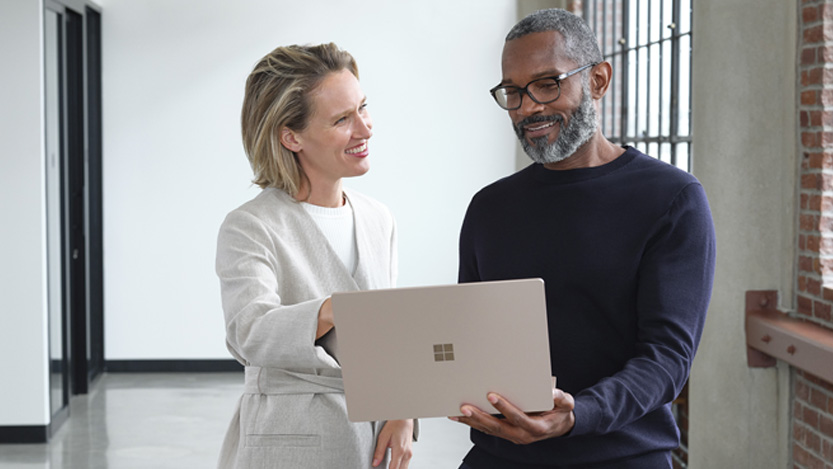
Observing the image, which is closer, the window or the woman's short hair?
the woman's short hair

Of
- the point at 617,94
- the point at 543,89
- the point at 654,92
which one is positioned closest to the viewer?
the point at 543,89

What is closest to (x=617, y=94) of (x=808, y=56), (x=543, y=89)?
(x=808, y=56)

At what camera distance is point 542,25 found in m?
1.60

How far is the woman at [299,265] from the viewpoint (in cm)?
167

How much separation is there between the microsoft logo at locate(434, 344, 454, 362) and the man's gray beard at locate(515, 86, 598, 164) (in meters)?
0.45

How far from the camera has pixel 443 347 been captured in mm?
1388

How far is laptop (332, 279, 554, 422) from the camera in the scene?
4.49ft

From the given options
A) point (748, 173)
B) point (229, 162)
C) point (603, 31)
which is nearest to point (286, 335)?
point (748, 173)

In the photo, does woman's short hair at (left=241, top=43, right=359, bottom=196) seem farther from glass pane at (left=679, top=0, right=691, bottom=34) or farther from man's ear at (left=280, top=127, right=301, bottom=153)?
glass pane at (left=679, top=0, right=691, bottom=34)

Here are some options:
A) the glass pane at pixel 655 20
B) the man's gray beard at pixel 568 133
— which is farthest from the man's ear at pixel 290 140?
the glass pane at pixel 655 20

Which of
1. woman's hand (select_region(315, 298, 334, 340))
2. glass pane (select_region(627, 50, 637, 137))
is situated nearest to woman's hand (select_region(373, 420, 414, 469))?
woman's hand (select_region(315, 298, 334, 340))

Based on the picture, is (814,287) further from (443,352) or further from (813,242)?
(443,352)

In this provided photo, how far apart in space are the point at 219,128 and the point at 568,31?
5529 millimetres

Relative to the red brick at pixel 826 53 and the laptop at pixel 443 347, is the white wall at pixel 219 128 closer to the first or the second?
the red brick at pixel 826 53
